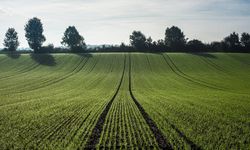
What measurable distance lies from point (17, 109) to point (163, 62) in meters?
65.4

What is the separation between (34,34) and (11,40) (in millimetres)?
15222

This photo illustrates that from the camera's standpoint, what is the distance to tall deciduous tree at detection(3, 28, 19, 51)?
12538 cm

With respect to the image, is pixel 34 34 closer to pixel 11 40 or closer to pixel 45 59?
pixel 11 40

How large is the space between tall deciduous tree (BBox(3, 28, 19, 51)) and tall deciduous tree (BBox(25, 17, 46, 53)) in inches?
425

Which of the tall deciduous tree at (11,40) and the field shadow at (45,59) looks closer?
the field shadow at (45,59)

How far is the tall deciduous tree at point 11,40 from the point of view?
125375 mm

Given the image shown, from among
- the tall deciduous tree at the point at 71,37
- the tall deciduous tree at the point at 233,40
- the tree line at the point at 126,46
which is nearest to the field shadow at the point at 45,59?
the tree line at the point at 126,46

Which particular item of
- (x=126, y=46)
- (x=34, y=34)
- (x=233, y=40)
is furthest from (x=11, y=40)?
(x=233, y=40)

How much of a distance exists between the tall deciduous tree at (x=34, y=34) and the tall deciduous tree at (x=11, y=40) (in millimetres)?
10800

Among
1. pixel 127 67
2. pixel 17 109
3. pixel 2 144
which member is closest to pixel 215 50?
pixel 127 67

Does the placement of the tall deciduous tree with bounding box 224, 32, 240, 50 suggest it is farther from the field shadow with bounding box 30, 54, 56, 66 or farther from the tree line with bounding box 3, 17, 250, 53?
the field shadow with bounding box 30, 54, 56, 66

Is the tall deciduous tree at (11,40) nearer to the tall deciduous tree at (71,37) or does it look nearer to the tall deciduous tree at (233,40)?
the tall deciduous tree at (71,37)

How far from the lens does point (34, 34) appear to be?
119 metres

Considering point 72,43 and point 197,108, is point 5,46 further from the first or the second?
point 197,108
